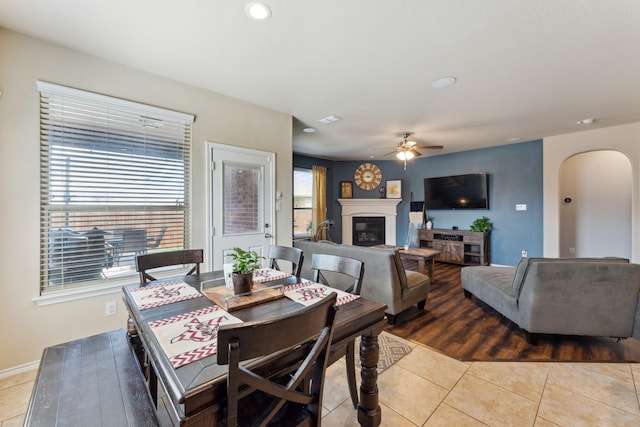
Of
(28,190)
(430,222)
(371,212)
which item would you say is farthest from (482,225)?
(28,190)

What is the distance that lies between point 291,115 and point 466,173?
4.54 m

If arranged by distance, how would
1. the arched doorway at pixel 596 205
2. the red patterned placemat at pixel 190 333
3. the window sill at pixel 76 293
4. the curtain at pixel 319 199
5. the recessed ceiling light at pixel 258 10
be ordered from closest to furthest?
the red patterned placemat at pixel 190 333 → the recessed ceiling light at pixel 258 10 → the window sill at pixel 76 293 → the arched doorway at pixel 596 205 → the curtain at pixel 319 199

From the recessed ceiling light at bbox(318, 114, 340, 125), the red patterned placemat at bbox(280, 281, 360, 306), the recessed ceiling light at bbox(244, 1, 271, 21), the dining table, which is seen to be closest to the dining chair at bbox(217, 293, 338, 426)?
the dining table

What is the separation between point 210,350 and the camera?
990mm

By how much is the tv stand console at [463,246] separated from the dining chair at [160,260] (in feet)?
18.0

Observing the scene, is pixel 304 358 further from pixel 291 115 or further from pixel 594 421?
pixel 291 115

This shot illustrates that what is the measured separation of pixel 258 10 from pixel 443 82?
201 centimetres

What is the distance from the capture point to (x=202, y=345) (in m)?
1.02

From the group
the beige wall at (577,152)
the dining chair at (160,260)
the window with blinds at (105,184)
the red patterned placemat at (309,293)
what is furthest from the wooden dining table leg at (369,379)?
the beige wall at (577,152)

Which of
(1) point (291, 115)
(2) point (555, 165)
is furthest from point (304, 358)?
(2) point (555, 165)

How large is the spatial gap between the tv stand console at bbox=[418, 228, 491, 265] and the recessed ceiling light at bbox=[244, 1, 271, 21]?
5.69 meters

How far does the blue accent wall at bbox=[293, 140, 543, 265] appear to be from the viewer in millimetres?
5336

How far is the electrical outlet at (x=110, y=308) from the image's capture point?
2439 millimetres

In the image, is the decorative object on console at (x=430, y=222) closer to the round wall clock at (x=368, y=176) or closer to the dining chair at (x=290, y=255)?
the round wall clock at (x=368, y=176)
